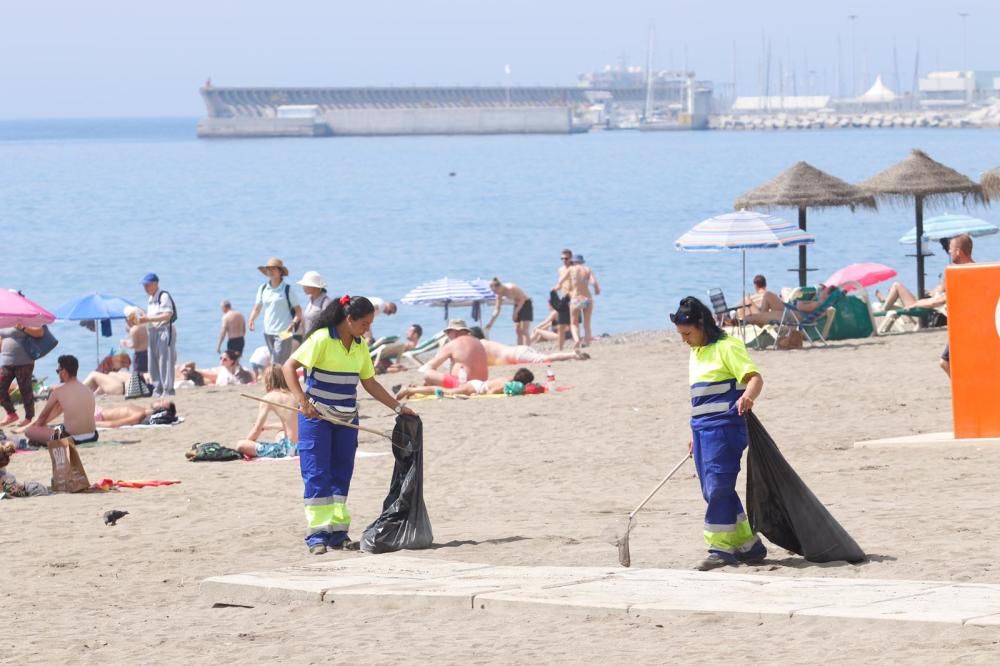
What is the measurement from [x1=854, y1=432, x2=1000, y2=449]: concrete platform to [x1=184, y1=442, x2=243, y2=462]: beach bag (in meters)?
4.48

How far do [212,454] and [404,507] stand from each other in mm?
4043

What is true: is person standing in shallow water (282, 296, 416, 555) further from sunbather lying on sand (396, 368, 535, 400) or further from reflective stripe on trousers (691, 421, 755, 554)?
sunbather lying on sand (396, 368, 535, 400)

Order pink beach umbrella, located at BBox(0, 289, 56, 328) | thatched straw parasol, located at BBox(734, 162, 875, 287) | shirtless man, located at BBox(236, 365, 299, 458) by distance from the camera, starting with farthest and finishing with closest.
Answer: thatched straw parasol, located at BBox(734, 162, 875, 287) → pink beach umbrella, located at BBox(0, 289, 56, 328) → shirtless man, located at BBox(236, 365, 299, 458)

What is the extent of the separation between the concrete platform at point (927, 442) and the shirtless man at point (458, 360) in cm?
504

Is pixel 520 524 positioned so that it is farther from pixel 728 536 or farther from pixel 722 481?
pixel 722 481

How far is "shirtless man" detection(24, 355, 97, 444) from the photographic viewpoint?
39.6ft

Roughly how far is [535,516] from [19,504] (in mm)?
3262

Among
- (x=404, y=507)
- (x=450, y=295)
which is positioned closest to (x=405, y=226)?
(x=450, y=295)

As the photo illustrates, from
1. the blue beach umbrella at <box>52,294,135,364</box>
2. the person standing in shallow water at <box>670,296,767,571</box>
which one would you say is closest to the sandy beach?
the person standing in shallow water at <box>670,296,767,571</box>

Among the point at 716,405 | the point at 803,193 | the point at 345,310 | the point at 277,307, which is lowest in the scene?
the point at 277,307

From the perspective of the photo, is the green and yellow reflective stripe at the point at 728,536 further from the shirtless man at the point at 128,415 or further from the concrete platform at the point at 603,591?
the shirtless man at the point at 128,415

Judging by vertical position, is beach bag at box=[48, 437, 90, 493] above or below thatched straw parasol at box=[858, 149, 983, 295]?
below

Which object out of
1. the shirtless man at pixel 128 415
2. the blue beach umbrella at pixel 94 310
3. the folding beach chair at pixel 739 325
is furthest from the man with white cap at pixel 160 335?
the folding beach chair at pixel 739 325

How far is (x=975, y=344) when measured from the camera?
9969 millimetres
